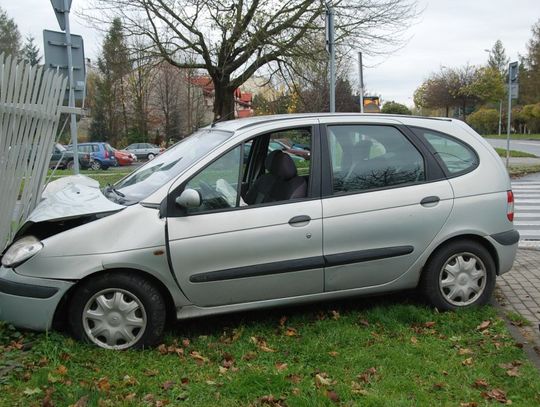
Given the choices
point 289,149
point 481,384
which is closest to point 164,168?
point 289,149

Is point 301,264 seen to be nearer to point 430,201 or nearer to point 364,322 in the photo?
point 364,322

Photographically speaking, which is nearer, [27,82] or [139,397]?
[139,397]

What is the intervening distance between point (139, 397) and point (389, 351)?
1723mm

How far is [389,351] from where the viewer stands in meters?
3.91

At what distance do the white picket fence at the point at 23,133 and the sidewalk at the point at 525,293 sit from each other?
4.15 meters

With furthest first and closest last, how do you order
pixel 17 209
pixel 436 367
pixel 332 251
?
pixel 17 209 < pixel 332 251 < pixel 436 367

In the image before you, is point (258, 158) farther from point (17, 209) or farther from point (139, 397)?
point (139, 397)

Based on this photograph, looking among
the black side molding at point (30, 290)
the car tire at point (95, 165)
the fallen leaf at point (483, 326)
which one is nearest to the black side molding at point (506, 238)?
the fallen leaf at point (483, 326)

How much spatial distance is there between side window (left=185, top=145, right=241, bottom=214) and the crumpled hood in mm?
581

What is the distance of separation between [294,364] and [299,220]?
1067mm

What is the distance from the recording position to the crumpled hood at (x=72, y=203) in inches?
157

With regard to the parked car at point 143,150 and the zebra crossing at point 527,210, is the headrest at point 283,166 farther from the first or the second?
the parked car at point 143,150

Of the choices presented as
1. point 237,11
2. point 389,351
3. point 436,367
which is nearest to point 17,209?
point 389,351

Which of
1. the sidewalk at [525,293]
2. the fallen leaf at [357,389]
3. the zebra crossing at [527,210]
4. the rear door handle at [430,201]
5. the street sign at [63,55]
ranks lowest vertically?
the zebra crossing at [527,210]
